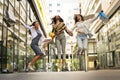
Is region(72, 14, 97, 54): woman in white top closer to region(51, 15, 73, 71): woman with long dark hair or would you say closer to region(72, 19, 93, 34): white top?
region(72, 19, 93, 34): white top

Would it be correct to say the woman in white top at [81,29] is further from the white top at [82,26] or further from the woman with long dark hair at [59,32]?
the woman with long dark hair at [59,32]

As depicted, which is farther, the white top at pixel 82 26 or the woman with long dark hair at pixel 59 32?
the white top at pixel 82 26

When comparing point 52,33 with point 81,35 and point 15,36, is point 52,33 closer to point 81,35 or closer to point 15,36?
point 81,35

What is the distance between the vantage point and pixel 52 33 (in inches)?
285

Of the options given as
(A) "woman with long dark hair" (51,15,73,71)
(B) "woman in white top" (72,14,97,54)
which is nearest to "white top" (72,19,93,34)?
(B) "woman in white top" (72,14,97,54)

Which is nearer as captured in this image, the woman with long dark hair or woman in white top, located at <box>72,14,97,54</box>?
the woman with long dark hair

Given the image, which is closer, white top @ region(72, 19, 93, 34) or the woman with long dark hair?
the woman with long dark hair

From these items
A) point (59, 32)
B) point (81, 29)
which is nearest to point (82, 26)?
point (81, 29)

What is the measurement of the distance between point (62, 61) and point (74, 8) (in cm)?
10476

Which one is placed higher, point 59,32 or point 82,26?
point 82,26

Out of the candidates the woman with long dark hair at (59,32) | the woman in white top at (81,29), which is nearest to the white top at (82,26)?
the woman in white top at (81,29)

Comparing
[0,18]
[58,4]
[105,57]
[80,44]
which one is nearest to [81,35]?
[80,44]

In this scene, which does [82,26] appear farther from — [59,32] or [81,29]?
[59,32]

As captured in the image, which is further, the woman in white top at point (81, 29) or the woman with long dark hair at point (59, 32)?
the woman in white top at point (81, 29)
